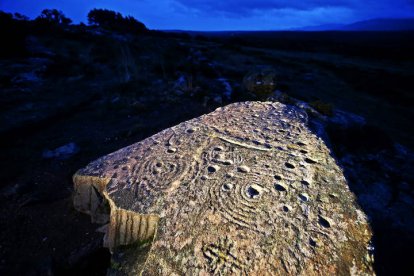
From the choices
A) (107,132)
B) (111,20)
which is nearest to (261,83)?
(107,132)

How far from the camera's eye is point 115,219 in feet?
8.54

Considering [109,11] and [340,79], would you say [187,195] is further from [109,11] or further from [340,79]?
[109,11]

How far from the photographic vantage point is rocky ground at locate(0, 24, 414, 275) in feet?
11.9

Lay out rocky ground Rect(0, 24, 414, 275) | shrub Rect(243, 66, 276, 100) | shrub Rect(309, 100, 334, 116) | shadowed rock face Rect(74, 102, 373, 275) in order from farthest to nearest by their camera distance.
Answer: shrub Rect(243, 66, 276, 100) → shrub Rect(309, 100, 334, 116) → rocky ground Rect(0, 24, 414, 275) → shadowed rock face Rect(74, 102, 373, 275)

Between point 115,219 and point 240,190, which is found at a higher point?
point 240,190

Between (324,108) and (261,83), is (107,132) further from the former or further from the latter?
(261,83)

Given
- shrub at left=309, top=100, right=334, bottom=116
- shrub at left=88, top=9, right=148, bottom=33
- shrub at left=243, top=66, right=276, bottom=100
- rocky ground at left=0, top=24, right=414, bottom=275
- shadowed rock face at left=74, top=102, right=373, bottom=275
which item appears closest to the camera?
shadowed rock face at left=74, top=102, right=373, bottom=275

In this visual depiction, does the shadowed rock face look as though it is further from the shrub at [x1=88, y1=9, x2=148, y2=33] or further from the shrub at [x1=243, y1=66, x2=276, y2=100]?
the shrub at [x1=88, y1=9, x2=148, y2=33]

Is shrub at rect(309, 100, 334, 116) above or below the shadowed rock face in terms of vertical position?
below

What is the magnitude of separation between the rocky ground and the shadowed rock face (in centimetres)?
43

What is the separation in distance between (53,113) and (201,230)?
27.0ft

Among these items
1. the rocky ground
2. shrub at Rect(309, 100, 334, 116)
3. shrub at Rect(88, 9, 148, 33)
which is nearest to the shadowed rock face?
the rocky ground

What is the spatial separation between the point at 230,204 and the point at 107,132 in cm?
602

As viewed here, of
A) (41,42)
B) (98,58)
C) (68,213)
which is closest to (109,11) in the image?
(41,42)
